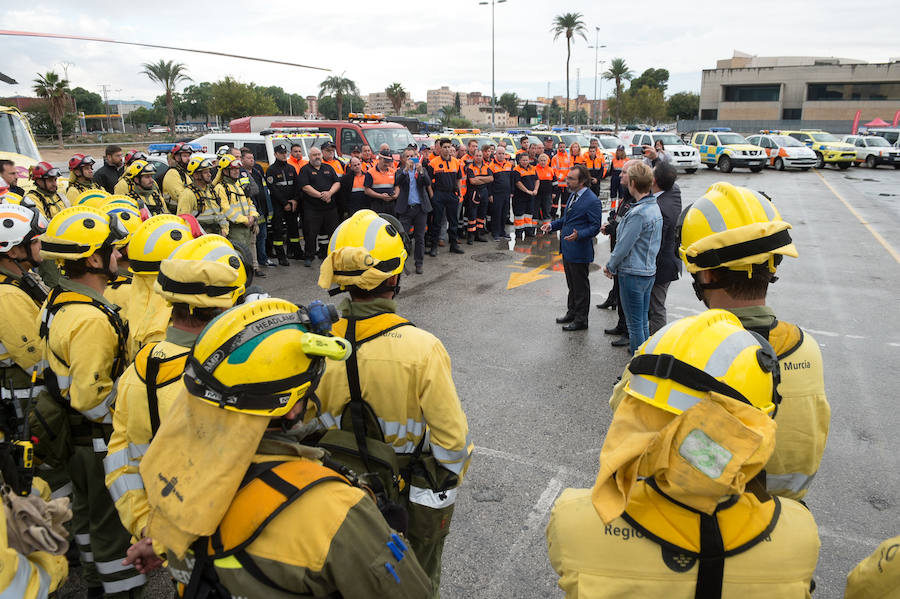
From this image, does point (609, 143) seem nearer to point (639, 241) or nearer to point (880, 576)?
point (639, 241)

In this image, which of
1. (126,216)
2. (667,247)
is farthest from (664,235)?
(126,216)

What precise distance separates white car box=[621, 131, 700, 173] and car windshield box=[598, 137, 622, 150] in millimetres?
768

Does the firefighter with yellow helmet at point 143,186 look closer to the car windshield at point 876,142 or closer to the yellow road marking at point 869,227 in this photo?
the yellow road marking at point 869,227

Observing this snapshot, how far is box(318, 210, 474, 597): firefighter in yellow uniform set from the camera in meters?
2.38

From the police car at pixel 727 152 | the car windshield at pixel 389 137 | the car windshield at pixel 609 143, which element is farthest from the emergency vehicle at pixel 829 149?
the car windshield at pixel 389 137

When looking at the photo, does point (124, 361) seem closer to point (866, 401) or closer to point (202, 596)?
point (202, 596)

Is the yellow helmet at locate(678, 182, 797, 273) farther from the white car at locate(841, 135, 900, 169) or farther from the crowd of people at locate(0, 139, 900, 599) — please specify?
the white car at locate(841, 135, 900, 169)

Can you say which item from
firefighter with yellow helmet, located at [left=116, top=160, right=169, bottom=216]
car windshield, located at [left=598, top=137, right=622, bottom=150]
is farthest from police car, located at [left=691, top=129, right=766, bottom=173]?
firefighter with yellow helmet, located at [left=116, top=160, right=169, bottom=216]

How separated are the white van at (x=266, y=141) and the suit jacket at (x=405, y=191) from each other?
3.00m

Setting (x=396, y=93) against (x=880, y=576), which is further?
(x=396, y=93)

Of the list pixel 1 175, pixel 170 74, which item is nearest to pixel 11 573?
pixel 1 175

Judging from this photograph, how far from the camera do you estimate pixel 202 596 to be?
1.44 meters

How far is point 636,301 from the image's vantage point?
19.2 ft

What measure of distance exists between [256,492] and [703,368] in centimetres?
113
